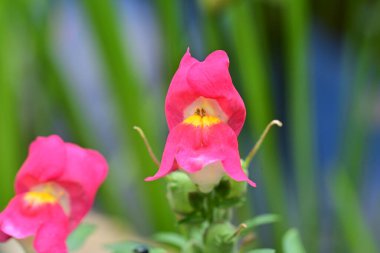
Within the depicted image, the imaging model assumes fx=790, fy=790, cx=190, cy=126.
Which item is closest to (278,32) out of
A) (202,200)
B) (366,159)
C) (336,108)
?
(336,108)

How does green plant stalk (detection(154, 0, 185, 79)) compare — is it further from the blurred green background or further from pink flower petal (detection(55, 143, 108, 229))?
pink flower petal (detection(55, 143, 108, 229))

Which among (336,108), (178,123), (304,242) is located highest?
(178,123)

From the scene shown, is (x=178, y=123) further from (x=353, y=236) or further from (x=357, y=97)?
(x=357, y=97)

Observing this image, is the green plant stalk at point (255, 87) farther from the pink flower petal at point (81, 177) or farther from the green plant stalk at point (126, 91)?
the pink flower petal at point (81, 177)

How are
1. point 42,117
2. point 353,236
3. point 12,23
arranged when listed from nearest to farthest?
point 353,236, point 12,23, point 42,117

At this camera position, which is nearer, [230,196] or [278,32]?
[230,196]

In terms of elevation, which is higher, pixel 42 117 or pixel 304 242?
pixel 42 117

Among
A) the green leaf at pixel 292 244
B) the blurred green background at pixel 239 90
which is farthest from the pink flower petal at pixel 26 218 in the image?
the blurred green background at pixel 239 90
